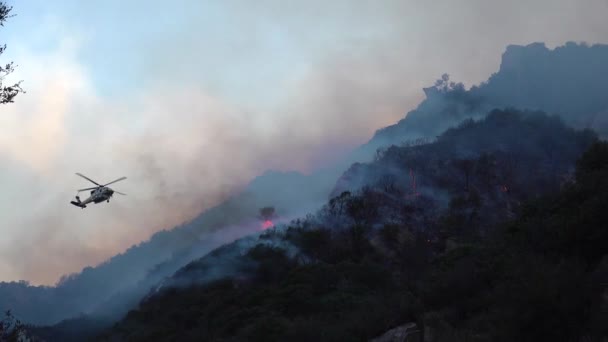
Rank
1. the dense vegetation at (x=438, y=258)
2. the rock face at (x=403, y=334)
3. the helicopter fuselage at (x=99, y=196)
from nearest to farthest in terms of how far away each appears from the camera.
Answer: the dense vegetation at (x=438, y=258) → the rock face at (x=403, y=334) → the helicopter fuselage at (x=99, y=196)

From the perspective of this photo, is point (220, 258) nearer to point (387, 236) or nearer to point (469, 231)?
point (387, 236)

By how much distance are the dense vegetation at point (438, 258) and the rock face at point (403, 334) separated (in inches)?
28.0

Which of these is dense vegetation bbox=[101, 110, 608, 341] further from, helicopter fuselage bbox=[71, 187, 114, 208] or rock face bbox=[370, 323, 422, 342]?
helicopter fuselage bbox=[71, 187, 114, 208]

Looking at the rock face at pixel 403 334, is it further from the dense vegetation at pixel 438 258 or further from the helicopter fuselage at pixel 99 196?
the helicopter fuselage at pixel 99 196

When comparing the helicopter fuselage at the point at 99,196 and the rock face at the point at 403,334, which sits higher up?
the helicopter fuselage at the point at 99,196

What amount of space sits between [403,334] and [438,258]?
175 ft

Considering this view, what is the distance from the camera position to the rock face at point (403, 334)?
23966 millimetres

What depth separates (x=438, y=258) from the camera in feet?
247

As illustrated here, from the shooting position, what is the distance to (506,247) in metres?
33.9

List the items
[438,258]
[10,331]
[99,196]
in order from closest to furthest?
[10,331]
[99,196]
[438,258]

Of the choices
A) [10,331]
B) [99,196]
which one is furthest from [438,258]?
[10,331]

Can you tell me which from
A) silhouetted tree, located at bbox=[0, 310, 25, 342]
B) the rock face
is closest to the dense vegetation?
the rock face

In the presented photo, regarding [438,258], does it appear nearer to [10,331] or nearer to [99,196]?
[99,196]

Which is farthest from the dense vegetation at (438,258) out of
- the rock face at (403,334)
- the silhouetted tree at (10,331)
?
the silhouetted tree at (10,331)
